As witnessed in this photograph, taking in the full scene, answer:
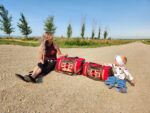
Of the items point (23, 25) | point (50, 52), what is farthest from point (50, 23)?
point (50, 52)

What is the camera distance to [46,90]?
4.79 metres

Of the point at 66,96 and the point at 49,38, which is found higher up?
the point at 49,38

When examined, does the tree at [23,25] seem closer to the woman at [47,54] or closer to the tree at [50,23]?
the tree at [50,23]

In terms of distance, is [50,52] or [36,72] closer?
[36,72]

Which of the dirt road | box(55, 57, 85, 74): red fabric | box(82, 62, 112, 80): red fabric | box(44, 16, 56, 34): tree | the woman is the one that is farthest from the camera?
box(44, 16, 56, 34): tree

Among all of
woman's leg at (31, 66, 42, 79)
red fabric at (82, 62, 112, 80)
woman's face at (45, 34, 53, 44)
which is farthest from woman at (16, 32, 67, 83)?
red fabric at (82, 62, 112, 80)

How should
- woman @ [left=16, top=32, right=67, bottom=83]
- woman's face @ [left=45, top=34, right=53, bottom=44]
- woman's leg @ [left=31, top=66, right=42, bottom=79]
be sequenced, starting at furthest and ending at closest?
woman's face @ [left=45, top=34, right=53, bottom=44], woman @ [left=16, top=32, right=67, bottom=83], woman's leg @ [left=31, top=66, right=42, bottom=79]

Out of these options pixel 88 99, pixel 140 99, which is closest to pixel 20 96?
pixel 88 99

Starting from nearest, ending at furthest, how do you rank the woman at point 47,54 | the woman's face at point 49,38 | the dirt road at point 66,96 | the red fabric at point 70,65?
the dirt road at point 66,96 < the woman at point 47,54 < the red fabric at point 70,65 < the woman's face at point 49,38

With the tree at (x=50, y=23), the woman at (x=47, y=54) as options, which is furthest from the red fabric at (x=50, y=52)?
the tree at (x=50, y=23)

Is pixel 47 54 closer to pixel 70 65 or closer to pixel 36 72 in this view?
pixel 70 65

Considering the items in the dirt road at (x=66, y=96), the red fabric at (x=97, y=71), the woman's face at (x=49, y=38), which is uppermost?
the woman's face at (x=49, y=38)

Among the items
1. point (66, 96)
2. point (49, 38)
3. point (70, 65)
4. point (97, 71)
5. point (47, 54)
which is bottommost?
point (66, 96)

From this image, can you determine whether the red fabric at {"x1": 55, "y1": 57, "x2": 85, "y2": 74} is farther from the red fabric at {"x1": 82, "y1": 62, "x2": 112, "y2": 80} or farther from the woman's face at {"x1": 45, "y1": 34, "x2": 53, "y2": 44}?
the woman's face at {"x1": 45, "y1": 34, "x2": 53, "y2": 44}
